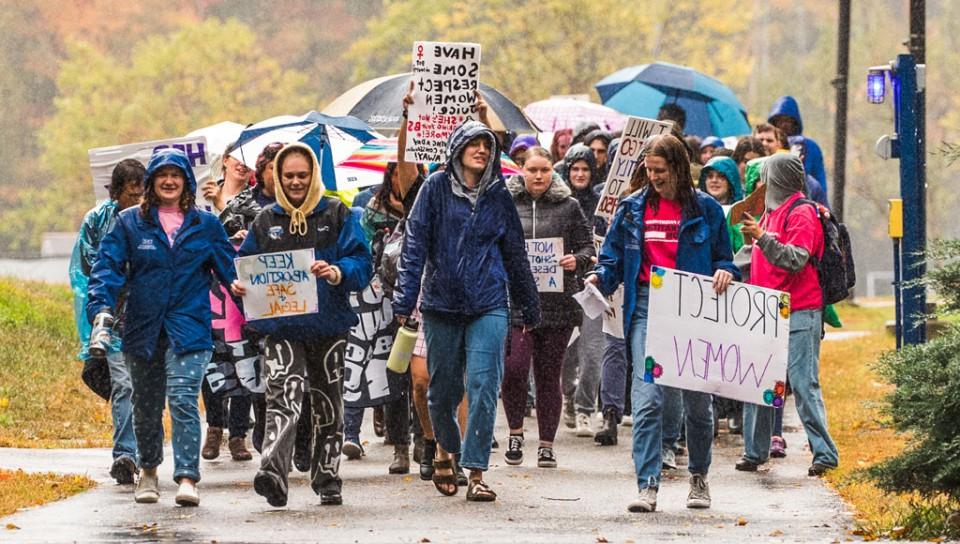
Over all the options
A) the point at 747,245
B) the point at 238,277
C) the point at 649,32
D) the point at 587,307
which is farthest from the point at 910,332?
the point at 649,32

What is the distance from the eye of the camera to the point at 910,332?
1563cm

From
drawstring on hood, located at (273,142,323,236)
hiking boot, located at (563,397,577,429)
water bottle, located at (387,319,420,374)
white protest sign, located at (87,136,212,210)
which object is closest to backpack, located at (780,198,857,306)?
water bottle, located at (387,319,420,374)

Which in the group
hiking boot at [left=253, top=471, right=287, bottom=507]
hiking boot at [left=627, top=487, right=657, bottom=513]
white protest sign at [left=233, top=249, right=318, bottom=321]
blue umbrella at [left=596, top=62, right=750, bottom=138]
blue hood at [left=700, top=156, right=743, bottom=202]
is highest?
blue umbrella at [left=596, top=62, right=750, bottom=138]

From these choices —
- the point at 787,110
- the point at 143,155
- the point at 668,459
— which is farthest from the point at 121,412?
the point at 787,110

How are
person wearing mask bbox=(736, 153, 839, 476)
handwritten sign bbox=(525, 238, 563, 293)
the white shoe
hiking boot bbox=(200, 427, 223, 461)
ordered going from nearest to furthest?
the white shoe < person wearing mask bbox=(736, 153, 839, 476) < hiking boot bbox=(200, 427, 223, 461) < handwritten sign bbox=(525, 238, 563, 293)

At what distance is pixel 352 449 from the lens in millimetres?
12633

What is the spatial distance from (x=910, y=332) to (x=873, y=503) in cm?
559

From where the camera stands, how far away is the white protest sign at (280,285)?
10148 mm

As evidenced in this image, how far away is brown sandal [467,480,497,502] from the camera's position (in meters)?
10.4

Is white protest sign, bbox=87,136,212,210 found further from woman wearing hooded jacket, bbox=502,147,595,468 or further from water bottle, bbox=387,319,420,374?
water bottle, bbox=387,319,420,374

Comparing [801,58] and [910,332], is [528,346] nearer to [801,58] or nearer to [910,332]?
[910,332]

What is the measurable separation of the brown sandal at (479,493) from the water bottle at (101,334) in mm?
2040

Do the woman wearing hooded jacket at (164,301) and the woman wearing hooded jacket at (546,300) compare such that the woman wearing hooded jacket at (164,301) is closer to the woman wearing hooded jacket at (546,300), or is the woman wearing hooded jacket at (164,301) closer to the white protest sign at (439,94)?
the white protest sign at (439,94)

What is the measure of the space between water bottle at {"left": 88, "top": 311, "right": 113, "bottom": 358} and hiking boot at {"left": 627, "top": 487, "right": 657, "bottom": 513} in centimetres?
273
